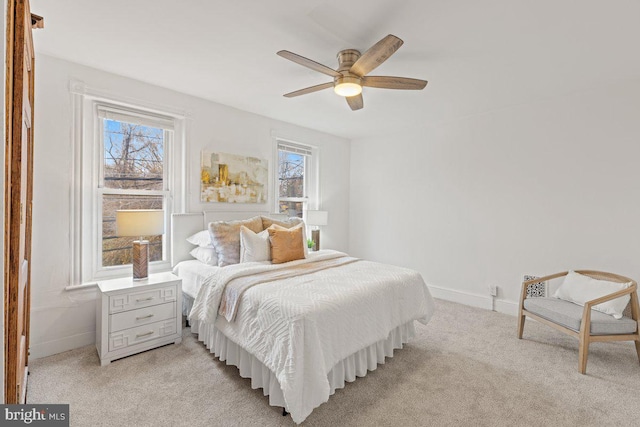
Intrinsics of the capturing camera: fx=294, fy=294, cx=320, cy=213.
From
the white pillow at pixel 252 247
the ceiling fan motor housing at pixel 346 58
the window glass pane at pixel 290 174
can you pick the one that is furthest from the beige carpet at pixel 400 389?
the window glass pane at pixel 290 174

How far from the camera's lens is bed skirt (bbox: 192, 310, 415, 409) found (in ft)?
6.48

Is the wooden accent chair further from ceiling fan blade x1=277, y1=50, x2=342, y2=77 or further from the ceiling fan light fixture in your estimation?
ceiling fan blade x1=277, y1=50, x2=342, y2=77

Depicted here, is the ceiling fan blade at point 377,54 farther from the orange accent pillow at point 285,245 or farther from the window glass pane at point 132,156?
the window glass pane at point 132,156

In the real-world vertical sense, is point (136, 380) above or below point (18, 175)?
below

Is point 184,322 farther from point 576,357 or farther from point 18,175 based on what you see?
point 576,357

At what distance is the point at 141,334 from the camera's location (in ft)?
8.26

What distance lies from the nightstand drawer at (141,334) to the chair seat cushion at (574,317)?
3383 millimetres

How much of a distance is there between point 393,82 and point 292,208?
2.74 m

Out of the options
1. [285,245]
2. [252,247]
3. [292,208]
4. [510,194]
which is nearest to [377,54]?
[285,245]

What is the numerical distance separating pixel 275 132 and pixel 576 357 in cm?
412

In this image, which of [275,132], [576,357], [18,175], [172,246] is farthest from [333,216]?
[18,175]

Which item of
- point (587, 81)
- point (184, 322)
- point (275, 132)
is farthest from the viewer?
point (275, 132)

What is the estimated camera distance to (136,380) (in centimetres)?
216

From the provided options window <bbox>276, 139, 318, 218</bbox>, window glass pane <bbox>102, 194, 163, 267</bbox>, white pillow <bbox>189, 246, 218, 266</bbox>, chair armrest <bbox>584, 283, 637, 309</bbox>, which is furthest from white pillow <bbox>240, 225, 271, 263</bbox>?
chair armrest <bbox>584, 283, 637, 309</bbox>
